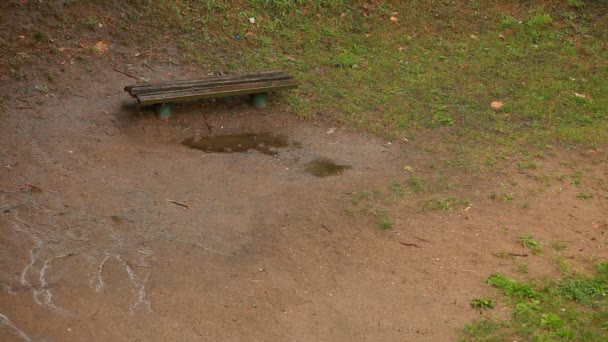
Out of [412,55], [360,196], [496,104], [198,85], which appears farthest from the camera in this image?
[412,55]

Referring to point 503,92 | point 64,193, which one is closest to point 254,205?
point 64,193

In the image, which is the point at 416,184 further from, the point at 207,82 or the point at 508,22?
the point at 508,22

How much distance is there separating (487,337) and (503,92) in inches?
188

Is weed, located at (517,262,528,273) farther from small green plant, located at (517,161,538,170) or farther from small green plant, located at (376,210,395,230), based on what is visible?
small green plant, located at (517,161,538,170)

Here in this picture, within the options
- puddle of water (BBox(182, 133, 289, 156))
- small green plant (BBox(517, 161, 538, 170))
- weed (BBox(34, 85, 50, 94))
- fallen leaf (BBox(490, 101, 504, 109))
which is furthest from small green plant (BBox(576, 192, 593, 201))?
weed (BBox(34, 85, 50, 94))

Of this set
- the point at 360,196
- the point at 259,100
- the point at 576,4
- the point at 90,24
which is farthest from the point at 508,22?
the point at 90,24

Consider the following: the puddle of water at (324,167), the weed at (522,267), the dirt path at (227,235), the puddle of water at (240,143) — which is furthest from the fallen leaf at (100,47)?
the weed at (522,267)

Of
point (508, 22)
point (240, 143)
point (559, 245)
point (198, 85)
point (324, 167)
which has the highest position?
point (508, 22)

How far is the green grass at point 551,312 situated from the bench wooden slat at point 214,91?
12.3 ft

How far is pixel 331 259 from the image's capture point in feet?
19.9

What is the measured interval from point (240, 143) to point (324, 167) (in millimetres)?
1006

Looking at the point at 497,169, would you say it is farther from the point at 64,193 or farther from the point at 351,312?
the point at 64,193

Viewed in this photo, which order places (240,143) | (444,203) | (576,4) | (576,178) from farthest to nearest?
(576,4) < (240,143) < (576,178) < (444,203)

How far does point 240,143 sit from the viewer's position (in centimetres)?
819
